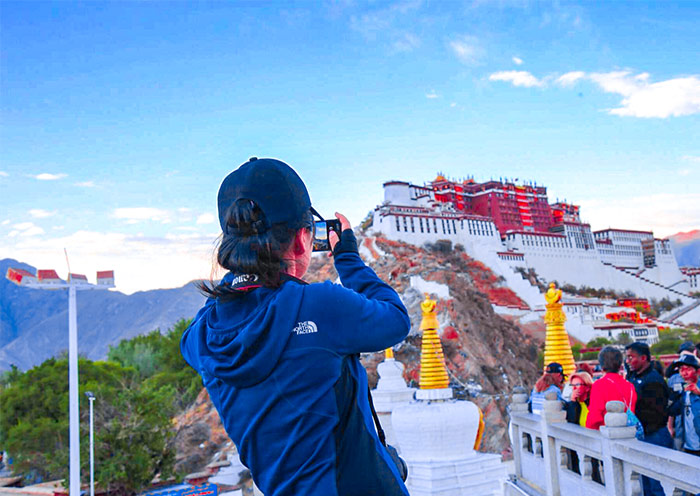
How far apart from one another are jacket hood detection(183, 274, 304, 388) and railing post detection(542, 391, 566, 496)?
4.24 metres

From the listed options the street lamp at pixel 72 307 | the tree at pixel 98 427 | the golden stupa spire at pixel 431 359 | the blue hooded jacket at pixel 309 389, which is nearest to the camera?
the blue hooded jacket at pixel 309 389

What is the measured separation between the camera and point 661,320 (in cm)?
5550

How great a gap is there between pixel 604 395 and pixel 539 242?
54185mm

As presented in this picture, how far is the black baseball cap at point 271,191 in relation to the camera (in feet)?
5.21

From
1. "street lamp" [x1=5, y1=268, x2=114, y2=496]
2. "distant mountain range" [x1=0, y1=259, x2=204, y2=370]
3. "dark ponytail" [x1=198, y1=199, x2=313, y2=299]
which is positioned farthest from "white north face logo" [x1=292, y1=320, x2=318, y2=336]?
"distant mountain range" [x1=0, y1=259, x2=204, y2=370]

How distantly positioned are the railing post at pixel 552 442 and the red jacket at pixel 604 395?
23.6 inches

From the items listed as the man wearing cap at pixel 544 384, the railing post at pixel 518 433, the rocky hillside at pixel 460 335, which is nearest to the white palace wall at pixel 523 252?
the rocky hillside at pixel 460 335

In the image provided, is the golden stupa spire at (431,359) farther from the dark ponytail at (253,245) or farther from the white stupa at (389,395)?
the dark ponytail at (253,245)

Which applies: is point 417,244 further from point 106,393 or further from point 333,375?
point 333,375

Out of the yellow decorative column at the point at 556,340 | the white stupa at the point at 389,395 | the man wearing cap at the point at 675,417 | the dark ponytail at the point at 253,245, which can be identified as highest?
the dark ponytail at the point at 253,245

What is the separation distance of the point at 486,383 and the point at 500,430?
15.6 ft

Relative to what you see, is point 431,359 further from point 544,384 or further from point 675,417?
point 675,417

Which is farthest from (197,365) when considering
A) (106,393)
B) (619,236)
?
(619,236)

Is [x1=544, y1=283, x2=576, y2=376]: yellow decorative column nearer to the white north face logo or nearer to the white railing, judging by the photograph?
the white railing
